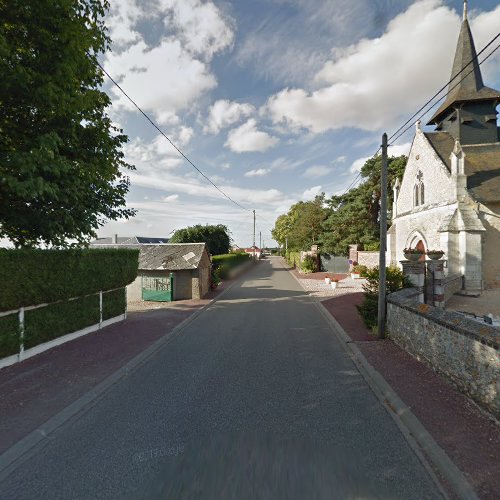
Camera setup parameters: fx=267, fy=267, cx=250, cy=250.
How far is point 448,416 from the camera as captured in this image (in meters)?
3.59

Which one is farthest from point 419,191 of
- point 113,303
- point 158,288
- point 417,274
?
point 113,303

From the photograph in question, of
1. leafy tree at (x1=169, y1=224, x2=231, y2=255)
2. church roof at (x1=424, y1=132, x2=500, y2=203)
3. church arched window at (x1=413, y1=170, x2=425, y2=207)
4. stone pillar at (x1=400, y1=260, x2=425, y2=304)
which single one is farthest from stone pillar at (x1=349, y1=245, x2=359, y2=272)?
stone pillar at (x1=400, y1=260, x2=425, y2=304)

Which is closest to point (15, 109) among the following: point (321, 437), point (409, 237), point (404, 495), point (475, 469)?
point (321, 437)

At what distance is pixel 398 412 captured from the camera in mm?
3768

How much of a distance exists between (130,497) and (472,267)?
16.3m

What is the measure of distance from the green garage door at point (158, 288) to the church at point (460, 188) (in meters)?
14.2

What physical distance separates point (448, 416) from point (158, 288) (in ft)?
41.1

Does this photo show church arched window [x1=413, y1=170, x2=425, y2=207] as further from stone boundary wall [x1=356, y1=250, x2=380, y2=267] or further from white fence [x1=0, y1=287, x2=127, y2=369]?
white fence [x1=0, y1=287, x2=127, y2=369]

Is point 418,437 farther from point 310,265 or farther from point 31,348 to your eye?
point 310,265

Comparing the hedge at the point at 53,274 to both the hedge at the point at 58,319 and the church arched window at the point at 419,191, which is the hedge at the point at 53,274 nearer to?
the hedge at the point at 58,319

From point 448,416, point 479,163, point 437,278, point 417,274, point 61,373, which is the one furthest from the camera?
point 479,163

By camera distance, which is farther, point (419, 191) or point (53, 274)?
point (419, 191)

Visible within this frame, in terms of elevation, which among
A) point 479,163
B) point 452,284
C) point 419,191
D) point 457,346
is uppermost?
point 479,163

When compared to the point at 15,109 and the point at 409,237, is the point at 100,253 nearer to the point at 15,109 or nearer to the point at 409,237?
the point at 15,109
